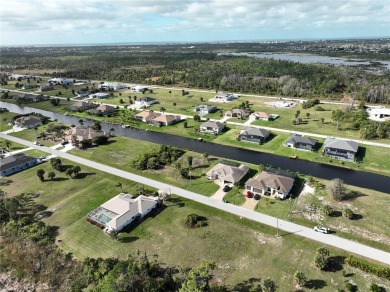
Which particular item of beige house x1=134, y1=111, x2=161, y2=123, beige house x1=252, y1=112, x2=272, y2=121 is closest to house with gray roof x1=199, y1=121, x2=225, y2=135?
beige house x1=252, y1=112, x2=272, y2=121

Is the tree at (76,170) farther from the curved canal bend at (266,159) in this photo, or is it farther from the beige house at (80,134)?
the curved canal bend at (266,159)

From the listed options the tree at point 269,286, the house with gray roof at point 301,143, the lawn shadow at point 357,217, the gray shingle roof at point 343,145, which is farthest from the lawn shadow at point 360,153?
the tree at point 269,286

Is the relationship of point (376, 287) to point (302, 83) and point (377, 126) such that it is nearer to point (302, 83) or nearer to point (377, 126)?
point (377, 126)

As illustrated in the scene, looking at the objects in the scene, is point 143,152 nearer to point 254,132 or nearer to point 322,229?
point 254,132

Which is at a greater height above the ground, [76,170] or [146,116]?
[146,116]

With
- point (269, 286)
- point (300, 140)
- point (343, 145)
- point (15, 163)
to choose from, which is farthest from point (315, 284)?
point (15, 163)

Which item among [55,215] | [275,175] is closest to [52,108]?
[55,215]

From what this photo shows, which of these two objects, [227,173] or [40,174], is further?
[40,174]
